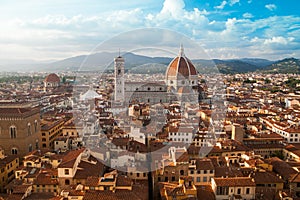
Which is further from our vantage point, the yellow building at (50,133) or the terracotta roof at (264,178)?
the yellow building at (50,133)

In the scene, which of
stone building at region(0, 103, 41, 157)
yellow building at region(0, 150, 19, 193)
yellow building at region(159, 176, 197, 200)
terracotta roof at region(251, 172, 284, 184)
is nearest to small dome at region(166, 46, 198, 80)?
stone building at region(0, 103, 41, 157)

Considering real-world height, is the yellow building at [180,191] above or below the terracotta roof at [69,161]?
below

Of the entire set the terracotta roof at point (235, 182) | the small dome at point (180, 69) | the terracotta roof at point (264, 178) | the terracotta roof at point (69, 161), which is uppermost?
the small dome at point (180, 69)

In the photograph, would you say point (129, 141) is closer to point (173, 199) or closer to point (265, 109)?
point (173, 199)

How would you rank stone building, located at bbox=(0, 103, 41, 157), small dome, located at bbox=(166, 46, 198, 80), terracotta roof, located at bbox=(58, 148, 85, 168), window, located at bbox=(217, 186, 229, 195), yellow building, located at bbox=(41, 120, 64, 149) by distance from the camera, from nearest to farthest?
window, located at bbox=(217, 186, 229, 195) → terracotta roof, located at bbox=(58, 148, 85, 168) → stone building, located at bbox=(0, 103, 41, 157) → yellow building, located at bbox=(41, 120, 64, 149) → small dome, located at bbox=(166, 46, 198, 80)

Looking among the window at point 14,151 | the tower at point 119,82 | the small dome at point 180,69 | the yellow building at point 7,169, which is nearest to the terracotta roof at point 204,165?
the yellow building at point 7,169

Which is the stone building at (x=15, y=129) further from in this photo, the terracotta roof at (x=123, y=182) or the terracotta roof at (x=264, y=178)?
the terracotta roof at (x=264, y=178)

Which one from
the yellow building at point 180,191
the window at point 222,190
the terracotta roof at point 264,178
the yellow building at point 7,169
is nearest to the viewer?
the yellow building at point 180,191

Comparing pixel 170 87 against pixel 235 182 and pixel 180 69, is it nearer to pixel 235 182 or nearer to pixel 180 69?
pixel 180 69

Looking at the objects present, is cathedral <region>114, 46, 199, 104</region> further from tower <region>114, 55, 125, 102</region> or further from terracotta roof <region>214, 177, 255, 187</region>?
terracotta roof <region>214, 177, 255, 187</region>
